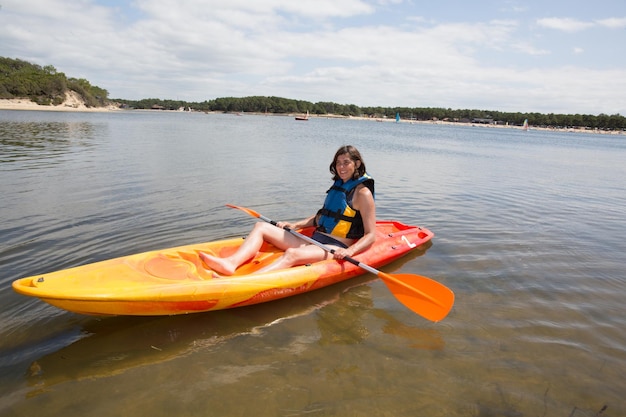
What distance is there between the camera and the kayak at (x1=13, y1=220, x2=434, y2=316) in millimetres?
3055

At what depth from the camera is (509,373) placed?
3068 mm

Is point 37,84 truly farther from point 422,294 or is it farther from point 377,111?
point 377,111

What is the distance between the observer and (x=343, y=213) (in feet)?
15.0

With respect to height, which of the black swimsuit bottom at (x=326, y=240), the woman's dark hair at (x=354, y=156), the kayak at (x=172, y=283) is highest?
the woman's dark hair at (x=354, y=156)

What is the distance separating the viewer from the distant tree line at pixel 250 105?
65.2m

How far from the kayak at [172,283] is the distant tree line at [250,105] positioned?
7318 centimetres

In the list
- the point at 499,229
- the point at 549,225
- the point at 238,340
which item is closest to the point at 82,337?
the point at 238,340

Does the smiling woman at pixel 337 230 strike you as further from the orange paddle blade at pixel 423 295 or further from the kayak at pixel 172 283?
the orange paddle blade at pixel 423 295

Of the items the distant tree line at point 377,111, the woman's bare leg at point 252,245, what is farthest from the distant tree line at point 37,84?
the woman's bare leg at point 252,245

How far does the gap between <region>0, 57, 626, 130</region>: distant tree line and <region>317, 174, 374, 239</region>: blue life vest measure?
241 feet

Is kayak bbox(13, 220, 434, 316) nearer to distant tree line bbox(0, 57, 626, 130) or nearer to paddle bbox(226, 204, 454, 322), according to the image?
paddle bbox(226, 204, 454, 322)

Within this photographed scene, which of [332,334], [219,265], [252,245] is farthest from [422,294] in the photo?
[219,265]

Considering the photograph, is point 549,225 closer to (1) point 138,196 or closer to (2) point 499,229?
(2) point 499,229

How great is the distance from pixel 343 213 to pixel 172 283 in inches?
82.2
